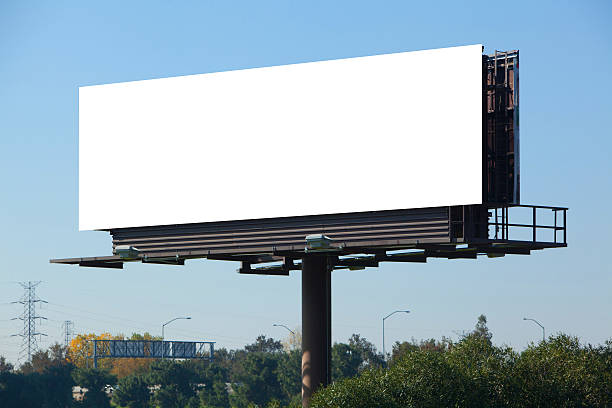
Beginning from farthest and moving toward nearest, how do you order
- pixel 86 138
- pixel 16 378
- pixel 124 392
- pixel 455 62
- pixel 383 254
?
pixel 124 392 → pixel 16 378 → pixel 86 138 → pixel 383 254 → pixel 455 62

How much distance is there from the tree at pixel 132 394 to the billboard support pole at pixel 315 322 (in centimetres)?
7807

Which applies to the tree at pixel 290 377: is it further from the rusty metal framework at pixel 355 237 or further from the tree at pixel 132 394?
the rusty metal framework at pixel 355 237

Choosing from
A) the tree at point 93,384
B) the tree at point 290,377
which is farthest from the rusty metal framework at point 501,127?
the tree at point 93,384

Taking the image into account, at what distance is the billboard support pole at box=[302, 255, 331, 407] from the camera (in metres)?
36.8

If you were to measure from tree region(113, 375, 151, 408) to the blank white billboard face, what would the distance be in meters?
76.0

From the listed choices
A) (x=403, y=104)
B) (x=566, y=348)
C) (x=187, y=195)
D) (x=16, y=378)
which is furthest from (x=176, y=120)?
(x=16, y=378)

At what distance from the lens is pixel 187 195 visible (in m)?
37.1

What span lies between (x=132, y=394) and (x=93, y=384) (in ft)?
15.1

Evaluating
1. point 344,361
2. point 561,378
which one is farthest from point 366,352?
point 561,378

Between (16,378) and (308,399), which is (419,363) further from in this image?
(16,378)

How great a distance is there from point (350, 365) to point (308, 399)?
79098 millimetres

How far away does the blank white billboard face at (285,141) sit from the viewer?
33094mm

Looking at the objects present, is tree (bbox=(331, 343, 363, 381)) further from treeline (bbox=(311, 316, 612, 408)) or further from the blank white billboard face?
the blank white billboard face

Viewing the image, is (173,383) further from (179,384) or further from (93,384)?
(93,384)
